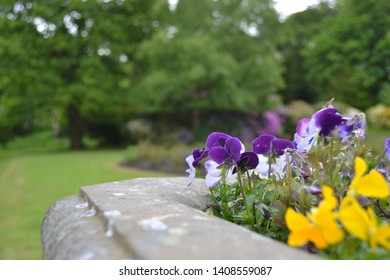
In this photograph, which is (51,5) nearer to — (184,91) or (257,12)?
(184,91)

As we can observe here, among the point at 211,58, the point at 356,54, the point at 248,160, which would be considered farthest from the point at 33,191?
the point at 356,54

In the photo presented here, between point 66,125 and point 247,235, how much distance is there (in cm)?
2249

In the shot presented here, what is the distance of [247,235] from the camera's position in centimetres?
76

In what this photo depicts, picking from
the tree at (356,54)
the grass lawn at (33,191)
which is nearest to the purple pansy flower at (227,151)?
the grass lawn at (33,191)

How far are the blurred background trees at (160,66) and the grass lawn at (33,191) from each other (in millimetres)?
4481

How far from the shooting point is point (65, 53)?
16.9 meters

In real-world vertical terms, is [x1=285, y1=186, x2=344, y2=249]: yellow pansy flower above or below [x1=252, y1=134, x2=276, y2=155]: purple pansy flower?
below

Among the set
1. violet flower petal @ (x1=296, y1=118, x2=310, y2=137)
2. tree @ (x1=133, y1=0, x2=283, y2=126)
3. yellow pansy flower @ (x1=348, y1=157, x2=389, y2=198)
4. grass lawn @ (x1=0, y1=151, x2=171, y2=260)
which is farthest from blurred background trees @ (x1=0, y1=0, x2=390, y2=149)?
yellow pansy flower @ (x1=348, y1=157, x2=389, y2=198)

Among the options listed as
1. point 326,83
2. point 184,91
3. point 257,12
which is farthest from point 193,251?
point 326,83

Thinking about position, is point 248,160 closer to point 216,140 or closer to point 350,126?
point 216,140

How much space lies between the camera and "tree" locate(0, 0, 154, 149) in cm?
1577

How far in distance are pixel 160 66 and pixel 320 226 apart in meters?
13.3

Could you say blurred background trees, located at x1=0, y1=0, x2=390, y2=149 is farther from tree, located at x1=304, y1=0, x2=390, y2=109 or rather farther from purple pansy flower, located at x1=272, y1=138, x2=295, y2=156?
purple pansy flower, located at x1=272, y1=138, x2=295, y2=156

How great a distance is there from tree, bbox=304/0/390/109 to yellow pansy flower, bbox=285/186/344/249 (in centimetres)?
632
